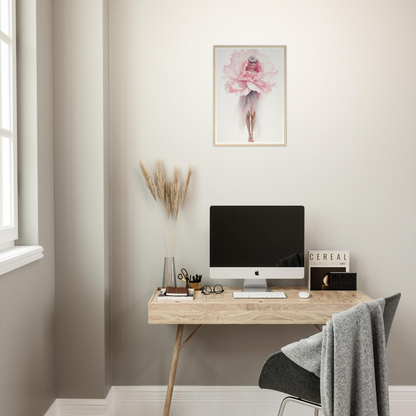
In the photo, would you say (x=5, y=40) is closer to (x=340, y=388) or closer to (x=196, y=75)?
(x=196, y=75)

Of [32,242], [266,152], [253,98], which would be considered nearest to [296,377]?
→ [266,152]

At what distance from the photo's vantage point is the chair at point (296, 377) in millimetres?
1527

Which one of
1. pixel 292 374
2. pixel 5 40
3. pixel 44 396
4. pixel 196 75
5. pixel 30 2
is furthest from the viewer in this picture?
pixel 196 75

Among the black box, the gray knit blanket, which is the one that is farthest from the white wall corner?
the black box

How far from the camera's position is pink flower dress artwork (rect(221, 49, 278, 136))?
229 cm

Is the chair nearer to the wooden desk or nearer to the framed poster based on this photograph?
the wooden desk

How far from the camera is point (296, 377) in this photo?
1572 millimetres

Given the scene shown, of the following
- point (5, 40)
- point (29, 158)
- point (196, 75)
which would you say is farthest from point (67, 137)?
point (196, 75)

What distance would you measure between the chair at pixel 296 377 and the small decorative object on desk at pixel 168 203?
0.77 metres

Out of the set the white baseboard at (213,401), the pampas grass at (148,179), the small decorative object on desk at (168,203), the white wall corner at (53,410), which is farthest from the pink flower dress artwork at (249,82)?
the white wall corner at (53,410)

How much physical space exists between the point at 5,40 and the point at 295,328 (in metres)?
2.19

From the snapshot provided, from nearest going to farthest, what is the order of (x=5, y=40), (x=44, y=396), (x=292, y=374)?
(x=292, y=374) → (x=5, y=40) → (x=44, y=396)

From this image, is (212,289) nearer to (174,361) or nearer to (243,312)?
(243,312)

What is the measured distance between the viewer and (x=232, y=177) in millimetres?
2312
